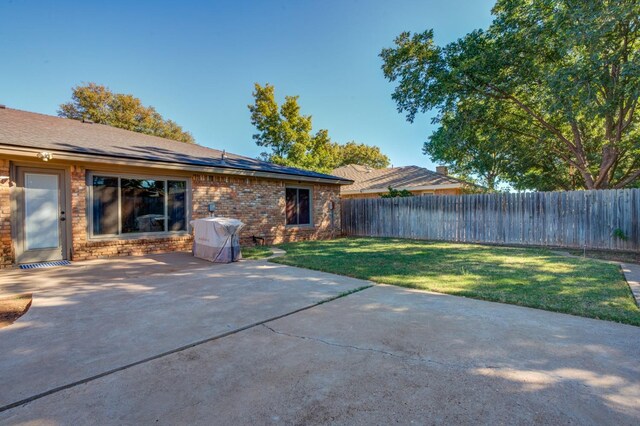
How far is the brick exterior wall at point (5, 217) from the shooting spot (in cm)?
634

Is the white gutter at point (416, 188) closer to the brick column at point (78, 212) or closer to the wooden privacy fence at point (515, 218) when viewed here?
the wooden privacy fence at point (515, 218)

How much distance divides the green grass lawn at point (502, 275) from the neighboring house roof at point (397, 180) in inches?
374

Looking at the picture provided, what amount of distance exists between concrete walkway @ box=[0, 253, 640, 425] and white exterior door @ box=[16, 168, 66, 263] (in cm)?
413

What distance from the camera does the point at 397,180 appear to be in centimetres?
2006

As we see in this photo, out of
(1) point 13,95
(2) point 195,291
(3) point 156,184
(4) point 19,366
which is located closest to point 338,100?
(3) point 156,184

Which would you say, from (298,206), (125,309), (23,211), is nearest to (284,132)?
(298,206)

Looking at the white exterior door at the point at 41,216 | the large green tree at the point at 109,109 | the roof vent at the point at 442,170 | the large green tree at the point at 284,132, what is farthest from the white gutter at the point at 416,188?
the large green tree at the point at 109,109

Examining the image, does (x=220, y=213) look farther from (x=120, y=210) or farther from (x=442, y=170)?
(x=442, y=170)

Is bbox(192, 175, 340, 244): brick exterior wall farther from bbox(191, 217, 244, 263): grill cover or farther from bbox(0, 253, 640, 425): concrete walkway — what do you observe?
bbox(0, 253, 640, 425): concrete walkway

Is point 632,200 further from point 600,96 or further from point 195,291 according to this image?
point 195,291

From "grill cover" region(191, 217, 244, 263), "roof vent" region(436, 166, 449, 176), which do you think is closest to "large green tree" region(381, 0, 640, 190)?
"roof vent" region(436, 166, 449, 176)

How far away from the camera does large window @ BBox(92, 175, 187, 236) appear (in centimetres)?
752

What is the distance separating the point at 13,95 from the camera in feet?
45.1

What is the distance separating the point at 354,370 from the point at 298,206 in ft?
32.2
